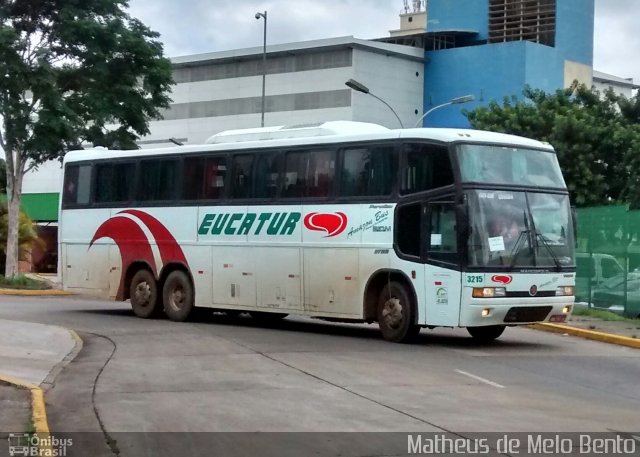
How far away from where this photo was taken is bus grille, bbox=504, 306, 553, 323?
16.3m

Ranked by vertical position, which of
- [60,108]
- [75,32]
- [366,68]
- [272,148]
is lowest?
[272,148]

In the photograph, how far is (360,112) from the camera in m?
69.6

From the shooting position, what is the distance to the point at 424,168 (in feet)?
55.3

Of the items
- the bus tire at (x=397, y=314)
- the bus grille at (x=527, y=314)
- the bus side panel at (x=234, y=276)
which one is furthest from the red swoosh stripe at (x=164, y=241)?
the bus grille at (x=527, y=314)

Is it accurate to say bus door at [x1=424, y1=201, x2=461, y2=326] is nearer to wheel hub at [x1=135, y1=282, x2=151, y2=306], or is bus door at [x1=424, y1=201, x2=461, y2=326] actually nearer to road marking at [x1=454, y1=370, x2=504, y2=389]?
road marking at [x1=454, y1=370, x2=504, y2=389]

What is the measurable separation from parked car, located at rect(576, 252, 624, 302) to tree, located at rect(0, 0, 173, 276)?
16542mm

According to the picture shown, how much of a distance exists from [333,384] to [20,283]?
23716 millimetres

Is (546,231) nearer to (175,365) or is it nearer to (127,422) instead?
(175,365)

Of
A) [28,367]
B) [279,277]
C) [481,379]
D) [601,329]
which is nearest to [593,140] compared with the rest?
[601,329]

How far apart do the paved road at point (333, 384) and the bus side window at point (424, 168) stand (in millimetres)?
2722

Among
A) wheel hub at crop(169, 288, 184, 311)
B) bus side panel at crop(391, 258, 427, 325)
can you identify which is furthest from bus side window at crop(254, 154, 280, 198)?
bus side panel at crop(391, 258, 427, 325)

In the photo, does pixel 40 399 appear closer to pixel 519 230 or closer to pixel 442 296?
pixel 442 296

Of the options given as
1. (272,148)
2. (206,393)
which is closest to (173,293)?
(272,148)

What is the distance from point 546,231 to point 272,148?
5.76m
